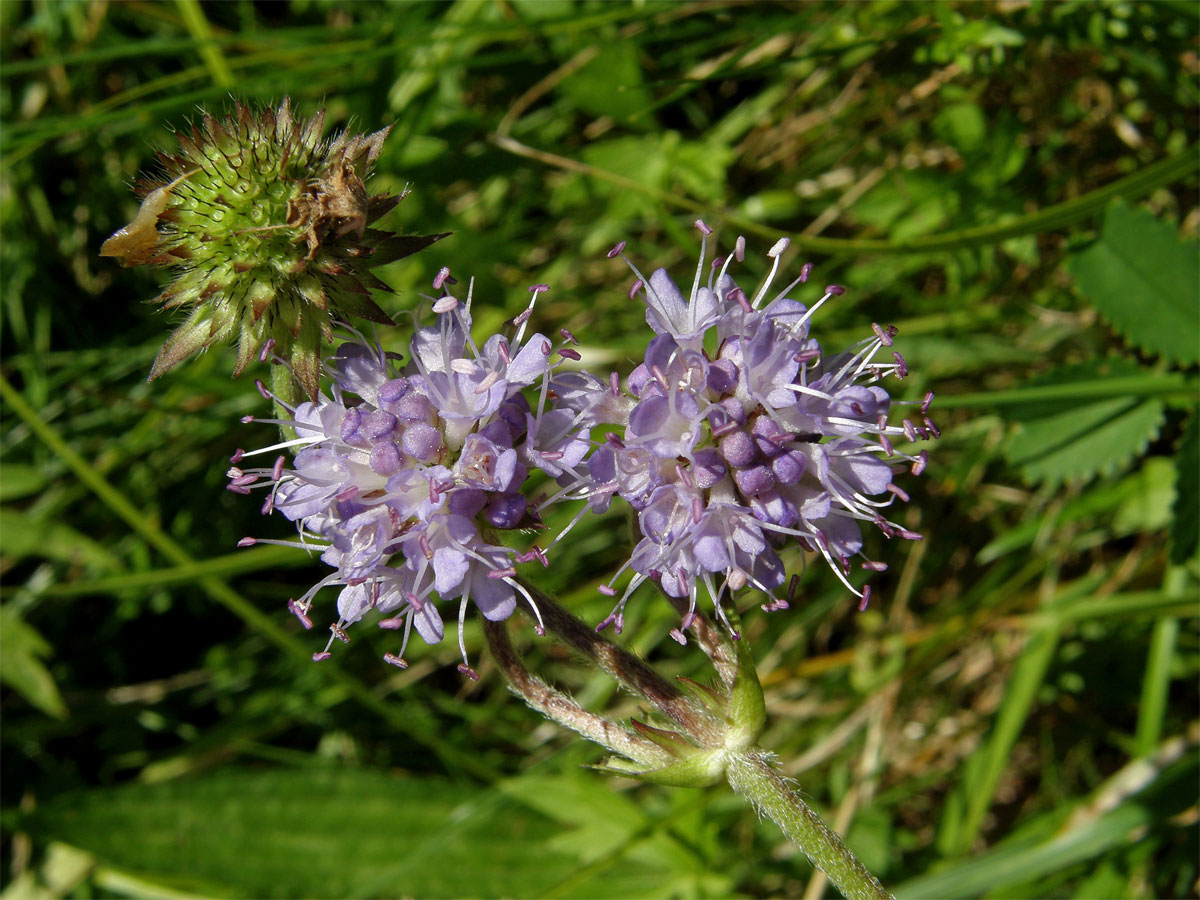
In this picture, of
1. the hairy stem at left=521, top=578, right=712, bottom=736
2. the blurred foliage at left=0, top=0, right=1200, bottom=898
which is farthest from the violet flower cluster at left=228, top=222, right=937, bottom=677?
the blurred foliage at left=0, top=0, right=1200, bottom=898

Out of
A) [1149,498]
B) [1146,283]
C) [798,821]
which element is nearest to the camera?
[798,821]

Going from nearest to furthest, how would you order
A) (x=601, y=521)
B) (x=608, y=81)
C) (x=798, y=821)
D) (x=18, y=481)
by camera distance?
(x=798, y=821) → (x=608, y=81) → (x=18, y=481) → (x=601, y=521)

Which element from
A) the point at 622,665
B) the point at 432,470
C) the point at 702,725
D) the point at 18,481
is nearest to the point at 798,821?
the point at 702,725

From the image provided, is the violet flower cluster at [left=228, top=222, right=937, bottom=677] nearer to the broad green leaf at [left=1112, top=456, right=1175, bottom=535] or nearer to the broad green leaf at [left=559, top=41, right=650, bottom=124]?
the broad green leaf at [left=559, top=41, right=650, bottom=124]

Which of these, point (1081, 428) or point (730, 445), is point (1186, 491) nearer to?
point (1081, 428)

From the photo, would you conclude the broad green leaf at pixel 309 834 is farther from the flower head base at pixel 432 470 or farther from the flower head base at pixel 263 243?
the flower head base at pixel 263 243
